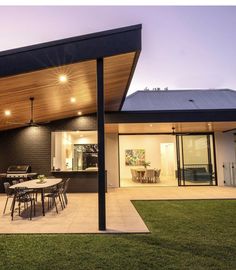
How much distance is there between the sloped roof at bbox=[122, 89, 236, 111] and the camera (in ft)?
32.8

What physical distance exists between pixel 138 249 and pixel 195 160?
8311 mm

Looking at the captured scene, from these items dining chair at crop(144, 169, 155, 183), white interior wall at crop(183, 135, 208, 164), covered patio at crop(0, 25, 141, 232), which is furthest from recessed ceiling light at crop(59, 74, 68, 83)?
dining chair at crop(144, 169, 155, 183)

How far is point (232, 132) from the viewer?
1092 centimetres

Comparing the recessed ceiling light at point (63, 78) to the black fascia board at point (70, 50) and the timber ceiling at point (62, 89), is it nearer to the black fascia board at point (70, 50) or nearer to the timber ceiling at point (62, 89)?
the timber ceiling at point (62, 89)

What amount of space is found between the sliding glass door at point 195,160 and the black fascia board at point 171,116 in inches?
100

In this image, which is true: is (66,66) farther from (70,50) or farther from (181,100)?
(181,100)

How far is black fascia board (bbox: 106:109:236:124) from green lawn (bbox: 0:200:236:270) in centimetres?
447

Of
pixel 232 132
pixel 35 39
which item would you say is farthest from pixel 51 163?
pixel 232 132

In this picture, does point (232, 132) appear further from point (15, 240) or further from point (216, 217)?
point (15, 240)

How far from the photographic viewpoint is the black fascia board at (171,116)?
852 centimetres

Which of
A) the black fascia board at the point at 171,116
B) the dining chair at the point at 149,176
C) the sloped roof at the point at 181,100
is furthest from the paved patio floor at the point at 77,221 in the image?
the dining chair at the point at 149,176

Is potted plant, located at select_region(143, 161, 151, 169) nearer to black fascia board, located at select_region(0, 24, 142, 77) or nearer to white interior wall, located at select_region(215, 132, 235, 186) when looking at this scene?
white interior wall, located at select_region(215, 132, 235, 186)

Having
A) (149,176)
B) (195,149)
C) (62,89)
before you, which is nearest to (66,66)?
(62,89)

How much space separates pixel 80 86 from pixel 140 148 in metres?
9.36
